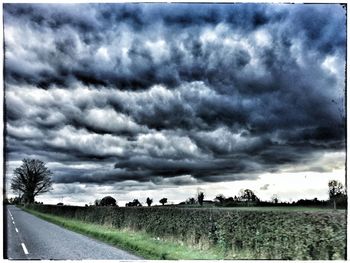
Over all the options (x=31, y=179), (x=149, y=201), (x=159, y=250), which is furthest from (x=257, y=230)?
(x=31, y=179)

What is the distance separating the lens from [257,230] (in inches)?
636

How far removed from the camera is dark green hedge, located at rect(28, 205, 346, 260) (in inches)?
528

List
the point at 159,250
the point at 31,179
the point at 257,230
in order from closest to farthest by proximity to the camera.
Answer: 1. the point at 257,230
2. the point at 159,250
3. the point at 31,179

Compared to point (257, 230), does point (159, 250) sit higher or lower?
lower

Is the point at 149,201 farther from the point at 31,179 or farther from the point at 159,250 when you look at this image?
the point at 31,179

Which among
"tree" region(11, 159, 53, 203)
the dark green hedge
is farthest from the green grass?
"tree" region(11, 159, 53, 203)

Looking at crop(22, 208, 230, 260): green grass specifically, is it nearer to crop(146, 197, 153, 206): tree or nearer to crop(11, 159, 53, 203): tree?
crop(146, 197, 153, 206): tree

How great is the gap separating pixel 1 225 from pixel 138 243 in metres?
5.66

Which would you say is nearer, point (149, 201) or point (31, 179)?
point (149, 201)

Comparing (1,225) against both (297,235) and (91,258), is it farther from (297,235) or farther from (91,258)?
(297,235)

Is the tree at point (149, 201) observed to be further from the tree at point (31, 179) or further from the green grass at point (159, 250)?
the tree at point (31, 179)

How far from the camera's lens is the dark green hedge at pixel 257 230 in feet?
44.0

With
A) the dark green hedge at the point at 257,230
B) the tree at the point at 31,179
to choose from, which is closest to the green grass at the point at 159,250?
the dark green hedge at the point at 257,230

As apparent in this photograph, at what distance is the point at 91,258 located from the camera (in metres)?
15.4
